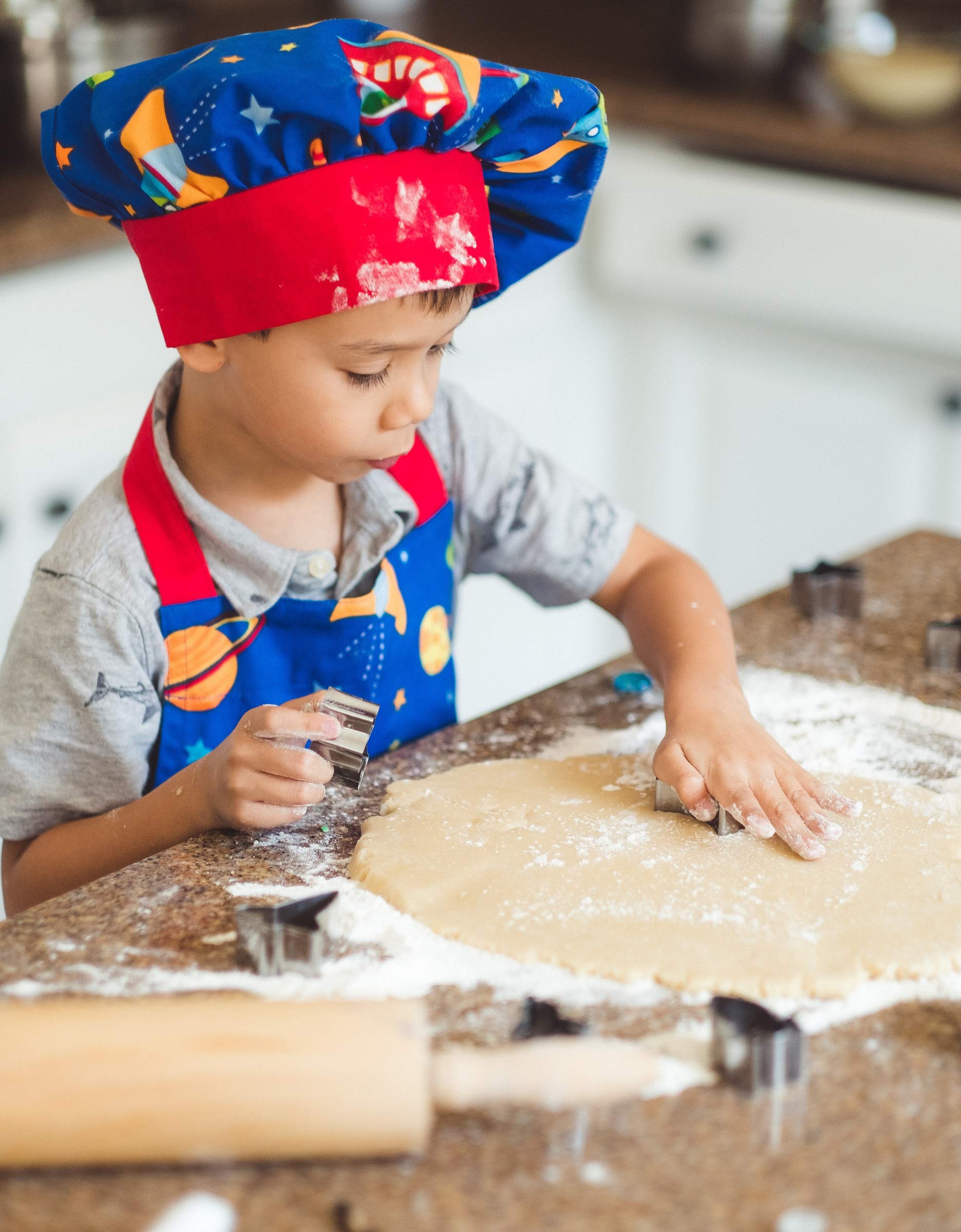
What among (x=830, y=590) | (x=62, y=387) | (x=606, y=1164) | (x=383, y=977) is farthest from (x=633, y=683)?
(x=62, y=387)

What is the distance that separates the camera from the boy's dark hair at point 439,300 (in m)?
0.85

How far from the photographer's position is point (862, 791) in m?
0.86

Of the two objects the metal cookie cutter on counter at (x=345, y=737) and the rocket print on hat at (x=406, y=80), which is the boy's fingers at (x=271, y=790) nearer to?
the metal cookie cutter on counter at (x=345, y=737)

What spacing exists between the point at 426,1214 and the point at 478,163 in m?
0.62

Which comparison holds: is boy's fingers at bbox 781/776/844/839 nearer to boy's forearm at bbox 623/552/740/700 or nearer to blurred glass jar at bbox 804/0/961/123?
boy's forearm at bbox 623/552/740/700

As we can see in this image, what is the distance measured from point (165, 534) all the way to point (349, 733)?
0.81ft

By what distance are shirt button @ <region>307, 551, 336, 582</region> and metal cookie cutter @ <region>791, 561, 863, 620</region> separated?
369 mm

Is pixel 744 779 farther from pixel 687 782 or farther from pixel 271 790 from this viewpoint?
pixel 271 790

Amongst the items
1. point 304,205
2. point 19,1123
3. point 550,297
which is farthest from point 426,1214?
point 550,297

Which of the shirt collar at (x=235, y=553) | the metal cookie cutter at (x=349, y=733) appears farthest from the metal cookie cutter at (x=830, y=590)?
the metal cookie cutter at (x=349, y=733)

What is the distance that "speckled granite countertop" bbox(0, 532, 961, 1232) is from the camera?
53 cm

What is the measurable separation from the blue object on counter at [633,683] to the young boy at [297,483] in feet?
0.06

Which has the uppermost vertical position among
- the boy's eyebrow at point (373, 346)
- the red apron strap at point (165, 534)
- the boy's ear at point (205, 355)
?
the boy's eyebrow at point (373, 346)

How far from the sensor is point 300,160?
792 mm
